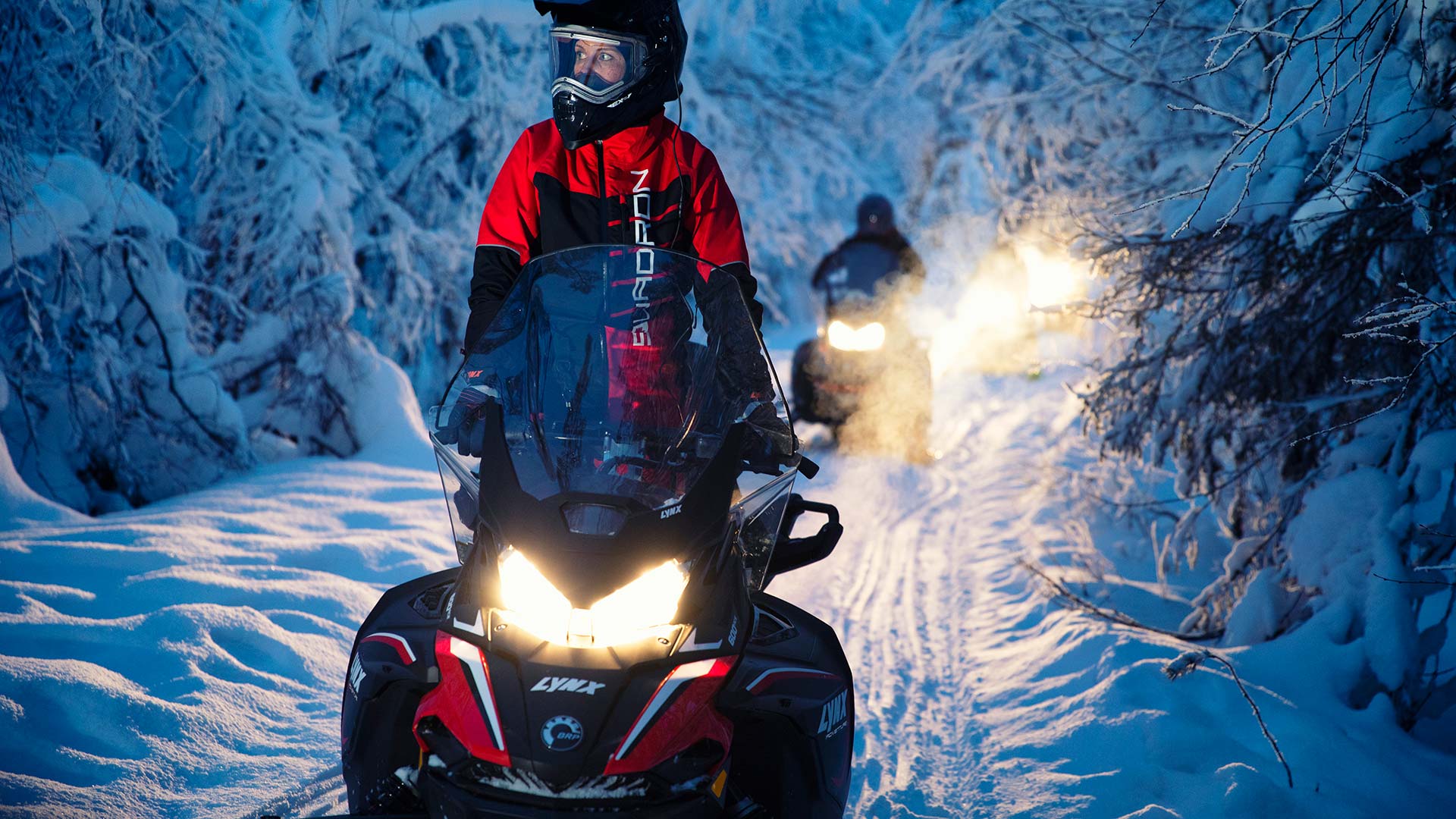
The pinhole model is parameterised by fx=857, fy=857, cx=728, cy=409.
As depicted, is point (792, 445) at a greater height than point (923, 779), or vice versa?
point (792, 445)

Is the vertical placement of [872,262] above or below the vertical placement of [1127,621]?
above

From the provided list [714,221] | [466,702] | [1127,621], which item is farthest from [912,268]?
[466,702]

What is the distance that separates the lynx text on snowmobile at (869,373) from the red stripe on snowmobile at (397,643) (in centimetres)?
621

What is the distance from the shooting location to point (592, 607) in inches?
68.4

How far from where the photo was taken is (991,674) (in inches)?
165

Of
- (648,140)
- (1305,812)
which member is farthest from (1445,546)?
(648,140)

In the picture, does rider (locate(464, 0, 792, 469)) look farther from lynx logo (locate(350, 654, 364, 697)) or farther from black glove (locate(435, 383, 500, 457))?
lynx logo (locate(350, 654, 364, 697))

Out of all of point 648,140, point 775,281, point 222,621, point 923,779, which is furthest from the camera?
point 775,281

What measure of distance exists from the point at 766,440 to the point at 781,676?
0.56 metres

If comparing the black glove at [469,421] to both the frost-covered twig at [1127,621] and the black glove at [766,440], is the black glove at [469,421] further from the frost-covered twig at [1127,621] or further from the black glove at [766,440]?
the frost-covered twig at [1127,621]

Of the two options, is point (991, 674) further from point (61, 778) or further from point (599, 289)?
→ point (61, 778)

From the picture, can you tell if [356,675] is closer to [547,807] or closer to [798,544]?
[547,807]

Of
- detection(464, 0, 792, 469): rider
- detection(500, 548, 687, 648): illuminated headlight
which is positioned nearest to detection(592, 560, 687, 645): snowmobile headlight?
detection(500, 548, 687, 648): illuminated headlight

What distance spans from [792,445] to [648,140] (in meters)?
1.27
